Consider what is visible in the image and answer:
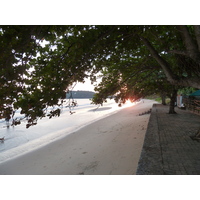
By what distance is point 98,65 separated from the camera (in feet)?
20.4

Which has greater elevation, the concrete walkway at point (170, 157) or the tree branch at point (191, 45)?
the tree branch at point (191, 45)

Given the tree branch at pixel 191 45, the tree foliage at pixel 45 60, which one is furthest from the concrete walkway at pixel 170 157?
the tree branch at pixel 191 45

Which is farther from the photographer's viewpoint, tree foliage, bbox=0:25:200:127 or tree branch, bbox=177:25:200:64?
tree branch, bbox=177:25:200:64

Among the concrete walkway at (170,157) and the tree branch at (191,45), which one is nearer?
the concrete walkway at (170,157)

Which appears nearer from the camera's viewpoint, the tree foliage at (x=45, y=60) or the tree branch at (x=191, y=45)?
the tree foliage at (x=45, y=60)

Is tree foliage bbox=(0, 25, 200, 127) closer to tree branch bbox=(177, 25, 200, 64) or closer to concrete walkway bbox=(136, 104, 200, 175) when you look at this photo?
tree branch bbox=(177, 25, 200, 64)

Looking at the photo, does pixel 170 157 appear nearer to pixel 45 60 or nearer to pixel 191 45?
pixel 191 45

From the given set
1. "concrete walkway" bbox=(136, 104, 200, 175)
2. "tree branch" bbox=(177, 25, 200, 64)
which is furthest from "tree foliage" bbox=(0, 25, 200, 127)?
"concrete walkway" bbox=(136, 104, 200, 175)

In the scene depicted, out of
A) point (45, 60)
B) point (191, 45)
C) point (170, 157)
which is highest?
point (191, 45)

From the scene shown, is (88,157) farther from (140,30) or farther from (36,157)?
(140,30)

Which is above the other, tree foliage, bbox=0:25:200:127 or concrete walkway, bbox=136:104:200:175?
tree foliage, bbox=0:25:200:127

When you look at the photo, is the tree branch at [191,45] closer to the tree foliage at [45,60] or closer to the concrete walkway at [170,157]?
the tree foliage at [45,60]

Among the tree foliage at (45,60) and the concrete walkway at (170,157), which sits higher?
the tree foliage at (45,60)

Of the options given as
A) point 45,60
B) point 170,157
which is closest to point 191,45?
point 170,157
